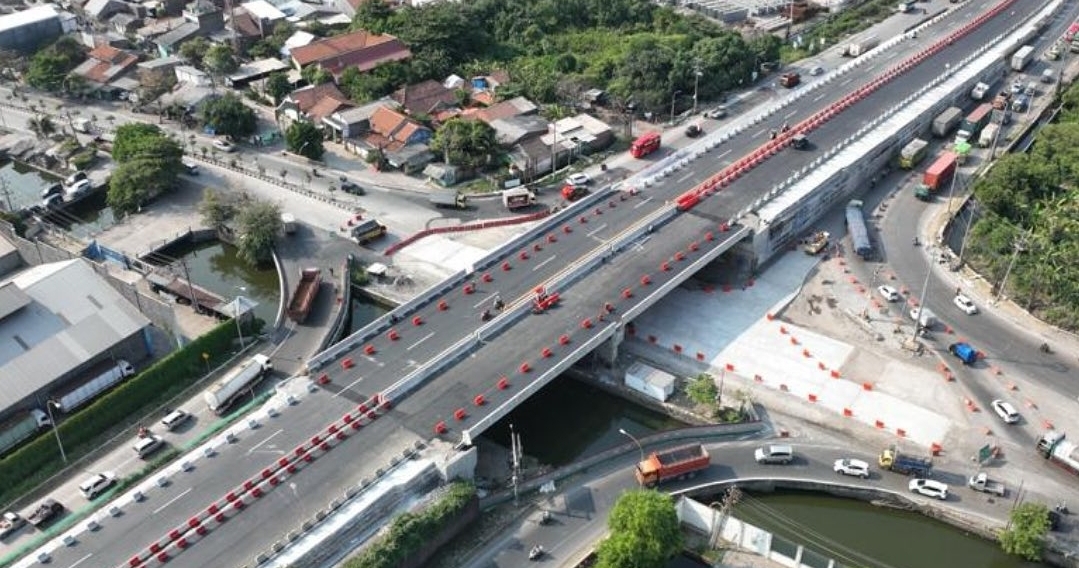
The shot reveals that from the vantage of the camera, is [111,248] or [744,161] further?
[744,161]

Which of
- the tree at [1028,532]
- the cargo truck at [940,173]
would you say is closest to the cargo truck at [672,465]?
the tree at [1028,532]

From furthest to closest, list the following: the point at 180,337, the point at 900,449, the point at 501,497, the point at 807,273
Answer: the point at 807,273 → the point at 180,337 → the point at 900,449 → the point at 501,497

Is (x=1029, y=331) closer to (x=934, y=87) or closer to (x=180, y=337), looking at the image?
(x=934, y=87)

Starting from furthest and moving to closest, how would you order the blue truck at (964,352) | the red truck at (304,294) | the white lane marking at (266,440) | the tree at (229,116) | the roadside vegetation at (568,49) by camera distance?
the roadside vegetation at (568,49) < the tree at (229,116) < the red truck at (304,294) < the blue truck at (964,352) < the white lane marking at (266,440)

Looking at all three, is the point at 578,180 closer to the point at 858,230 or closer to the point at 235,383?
the point at 858,230

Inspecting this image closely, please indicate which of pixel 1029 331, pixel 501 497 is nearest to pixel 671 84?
pixel 1029 331

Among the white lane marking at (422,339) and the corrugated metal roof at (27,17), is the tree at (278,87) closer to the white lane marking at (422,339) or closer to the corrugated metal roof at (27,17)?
the corrugated metal roof at (27,17)
